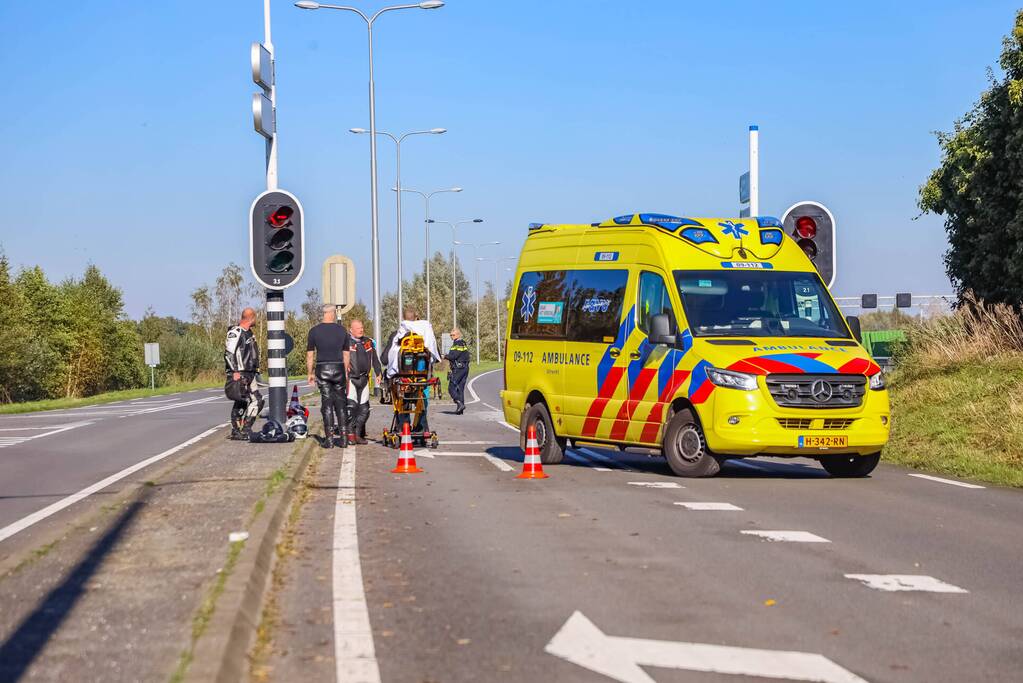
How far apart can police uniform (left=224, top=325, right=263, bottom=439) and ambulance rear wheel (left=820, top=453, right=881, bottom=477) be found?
854 cm

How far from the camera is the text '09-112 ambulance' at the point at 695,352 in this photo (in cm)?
1344

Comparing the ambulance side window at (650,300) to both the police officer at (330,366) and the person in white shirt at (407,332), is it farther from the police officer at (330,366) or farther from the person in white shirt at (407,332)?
the police officer at (330,366)

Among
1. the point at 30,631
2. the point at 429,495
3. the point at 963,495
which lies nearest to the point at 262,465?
the point at 429,495

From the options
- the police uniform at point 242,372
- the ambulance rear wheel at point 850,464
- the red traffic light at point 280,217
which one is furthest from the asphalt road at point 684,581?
the police uniform at point 242,372

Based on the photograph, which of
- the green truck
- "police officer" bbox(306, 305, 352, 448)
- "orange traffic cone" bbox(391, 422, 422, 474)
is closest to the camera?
"orange traffic cone" bbox(391, 422, 422, 474)

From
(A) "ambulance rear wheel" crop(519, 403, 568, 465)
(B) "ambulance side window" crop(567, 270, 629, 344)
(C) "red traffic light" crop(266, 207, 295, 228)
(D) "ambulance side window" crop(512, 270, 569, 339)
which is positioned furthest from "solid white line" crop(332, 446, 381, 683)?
(C) "red traffic light" crop(266, 207, 295, 228)

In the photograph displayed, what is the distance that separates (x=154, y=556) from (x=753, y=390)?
697 cm

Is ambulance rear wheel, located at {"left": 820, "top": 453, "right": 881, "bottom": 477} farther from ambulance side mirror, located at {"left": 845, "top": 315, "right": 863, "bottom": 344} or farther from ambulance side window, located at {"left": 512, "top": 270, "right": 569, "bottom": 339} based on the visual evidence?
ambulance side window, located at {"left": 512, "top": 270, "right": 569, "bottom": 339}

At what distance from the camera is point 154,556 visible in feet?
26.6

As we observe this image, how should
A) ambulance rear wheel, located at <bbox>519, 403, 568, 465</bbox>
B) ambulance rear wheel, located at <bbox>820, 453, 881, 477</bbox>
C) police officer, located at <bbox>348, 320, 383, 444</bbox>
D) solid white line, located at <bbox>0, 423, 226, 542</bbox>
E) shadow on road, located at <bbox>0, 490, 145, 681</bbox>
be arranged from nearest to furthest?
shadow on road, located at <bbox>0, 490, 145, 681</bbox> < solid white line, located at <bbox>0, 423, 226, 542</bbox> < ambulance rear wheel, located at <bbox>820, 453, 881, 477</bbox> < ambulance rear wheel, located at <bbox>519, 403, 568, 465</bbox> < police officer, located at <bbox>348, 320, 383, 444</bbox>

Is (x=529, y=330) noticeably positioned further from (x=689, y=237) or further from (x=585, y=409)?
(x=689, y=237)

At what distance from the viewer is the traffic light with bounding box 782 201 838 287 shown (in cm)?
1948

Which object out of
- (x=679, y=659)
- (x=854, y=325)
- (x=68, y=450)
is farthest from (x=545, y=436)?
(x=679, y=659)

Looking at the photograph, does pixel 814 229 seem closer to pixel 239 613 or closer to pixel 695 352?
pixel 695 352
